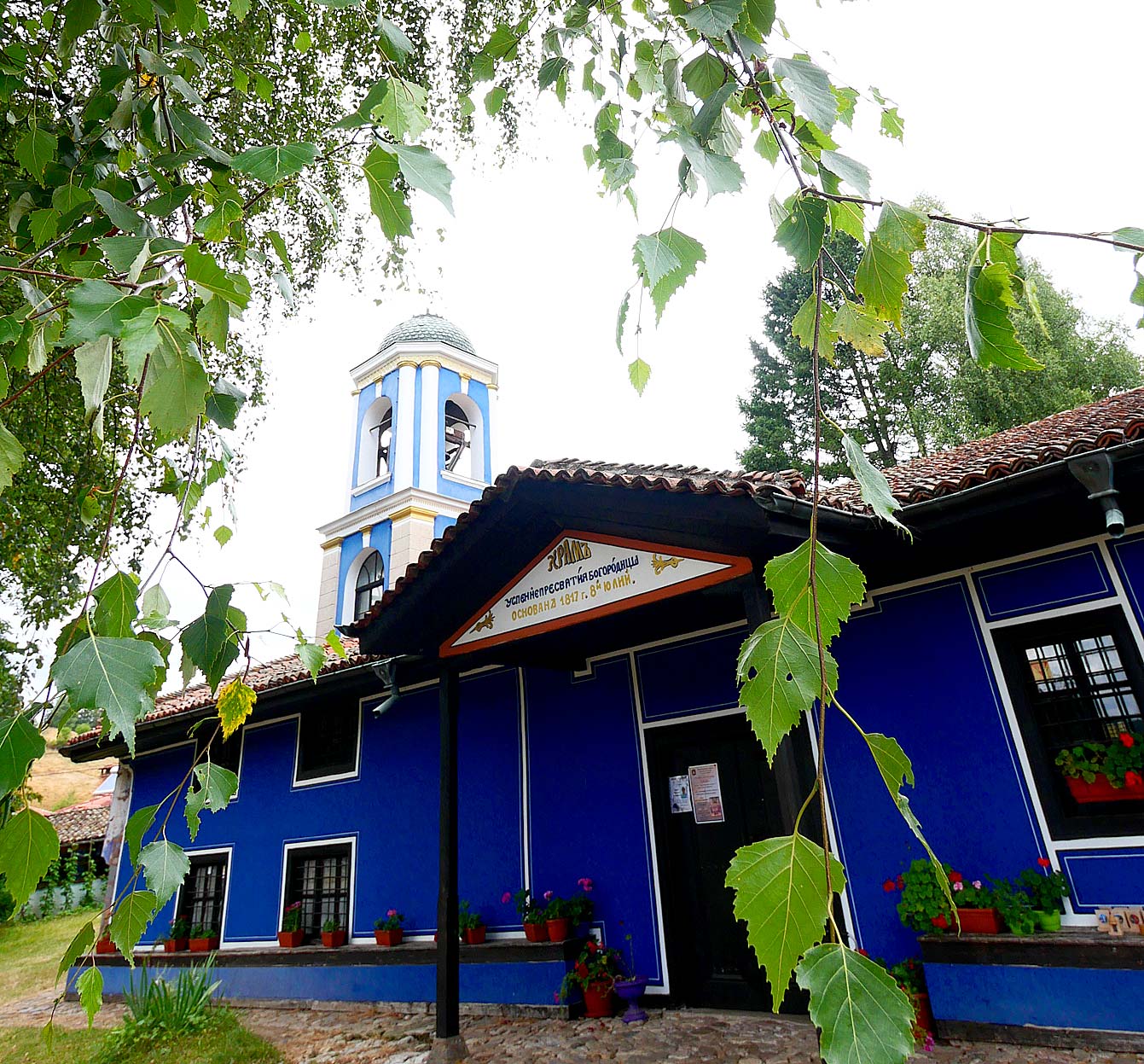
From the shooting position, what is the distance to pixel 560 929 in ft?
20.7

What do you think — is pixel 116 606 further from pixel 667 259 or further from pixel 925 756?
pixel 925 756

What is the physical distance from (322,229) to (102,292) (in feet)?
16.8

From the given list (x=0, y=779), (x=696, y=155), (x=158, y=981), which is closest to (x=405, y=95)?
(x=696, y=155)

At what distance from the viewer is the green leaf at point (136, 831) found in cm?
112

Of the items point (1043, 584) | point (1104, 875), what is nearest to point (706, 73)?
point (1043, 584)

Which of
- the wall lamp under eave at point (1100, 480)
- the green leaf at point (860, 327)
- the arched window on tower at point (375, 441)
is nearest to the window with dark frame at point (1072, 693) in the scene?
the wall lamp under eave at point (1100, 480)

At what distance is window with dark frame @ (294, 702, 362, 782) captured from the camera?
871cm

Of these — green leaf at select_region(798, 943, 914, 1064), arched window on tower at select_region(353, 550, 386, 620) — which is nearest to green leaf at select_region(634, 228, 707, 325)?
green leaf at select_region(798, 943, 914, 1064)

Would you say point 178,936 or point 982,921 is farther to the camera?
point 178,936

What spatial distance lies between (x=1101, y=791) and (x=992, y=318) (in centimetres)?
503

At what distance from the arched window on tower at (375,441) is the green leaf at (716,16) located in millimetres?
14292

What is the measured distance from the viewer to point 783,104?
954 mm

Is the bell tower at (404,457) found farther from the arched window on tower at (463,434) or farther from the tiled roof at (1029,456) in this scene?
the tiled roof at (1029,456)

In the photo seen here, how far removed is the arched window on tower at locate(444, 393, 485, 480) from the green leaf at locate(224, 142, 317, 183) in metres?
13.9
